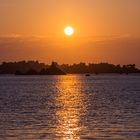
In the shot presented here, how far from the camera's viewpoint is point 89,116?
43.2 meters

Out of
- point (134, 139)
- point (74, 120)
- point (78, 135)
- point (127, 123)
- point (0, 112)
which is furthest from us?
point (0, 112)

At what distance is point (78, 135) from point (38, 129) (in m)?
3.07

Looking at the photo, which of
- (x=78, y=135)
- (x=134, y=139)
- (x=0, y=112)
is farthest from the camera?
(x=0, y=112)

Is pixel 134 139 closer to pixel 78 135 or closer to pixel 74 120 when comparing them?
pixel 78 135

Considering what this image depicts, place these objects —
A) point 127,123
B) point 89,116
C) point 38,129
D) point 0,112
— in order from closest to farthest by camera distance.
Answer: point 38,129 < point 127,123 < point 89,116 < point 0,112

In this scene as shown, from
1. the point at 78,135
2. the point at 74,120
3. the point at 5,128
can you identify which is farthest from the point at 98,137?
the point at 74,120

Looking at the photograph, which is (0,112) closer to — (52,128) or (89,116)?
(89,116)

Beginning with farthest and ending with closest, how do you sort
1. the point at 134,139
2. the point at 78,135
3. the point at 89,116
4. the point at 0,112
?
1. the point at 0,112
2. the point at 89,116
3. the point at 78,135
4. the point at 134,139

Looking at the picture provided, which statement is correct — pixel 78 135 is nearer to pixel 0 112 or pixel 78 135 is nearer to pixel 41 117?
pixel 41 117

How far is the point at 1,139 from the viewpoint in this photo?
1110 inches

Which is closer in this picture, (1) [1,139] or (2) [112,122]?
(1) [1,139]

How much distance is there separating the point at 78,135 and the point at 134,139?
3.69 metres

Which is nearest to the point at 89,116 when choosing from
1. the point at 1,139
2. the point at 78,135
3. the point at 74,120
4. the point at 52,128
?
the point at 74,120

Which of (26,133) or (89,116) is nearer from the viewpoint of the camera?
(26,133)
